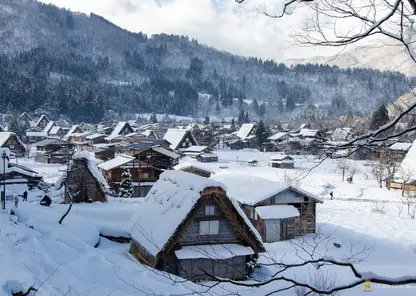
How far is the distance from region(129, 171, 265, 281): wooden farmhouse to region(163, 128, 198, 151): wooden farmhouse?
168 ft

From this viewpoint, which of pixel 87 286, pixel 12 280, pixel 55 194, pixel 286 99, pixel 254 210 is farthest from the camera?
pixel 286 99

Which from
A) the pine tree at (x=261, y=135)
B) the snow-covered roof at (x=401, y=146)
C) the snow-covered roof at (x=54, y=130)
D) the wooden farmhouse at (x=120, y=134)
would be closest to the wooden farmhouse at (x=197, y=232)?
the snow-covered roof at (x=401, y=146)

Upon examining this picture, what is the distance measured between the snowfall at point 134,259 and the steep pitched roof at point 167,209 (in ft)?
1.95

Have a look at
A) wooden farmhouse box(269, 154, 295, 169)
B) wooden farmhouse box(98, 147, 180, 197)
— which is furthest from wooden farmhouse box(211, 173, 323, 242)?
wooden farmhouse box(269, 154, 295, 169)

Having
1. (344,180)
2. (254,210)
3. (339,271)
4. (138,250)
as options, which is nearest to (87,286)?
(138,250)

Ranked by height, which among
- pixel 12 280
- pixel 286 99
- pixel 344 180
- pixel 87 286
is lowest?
pixel 344 180

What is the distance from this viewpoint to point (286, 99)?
7825 inches

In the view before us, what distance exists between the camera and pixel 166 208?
14750 millimetres

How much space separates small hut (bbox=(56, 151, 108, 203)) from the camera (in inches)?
991

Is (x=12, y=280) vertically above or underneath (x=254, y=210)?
above

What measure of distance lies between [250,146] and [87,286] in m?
77.8

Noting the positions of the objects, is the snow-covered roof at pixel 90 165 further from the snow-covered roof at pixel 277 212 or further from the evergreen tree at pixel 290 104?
the evergreen tree at pixel 290 104

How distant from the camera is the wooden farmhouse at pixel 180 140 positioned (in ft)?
219

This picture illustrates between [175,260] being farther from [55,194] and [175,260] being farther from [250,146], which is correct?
[250,146]
